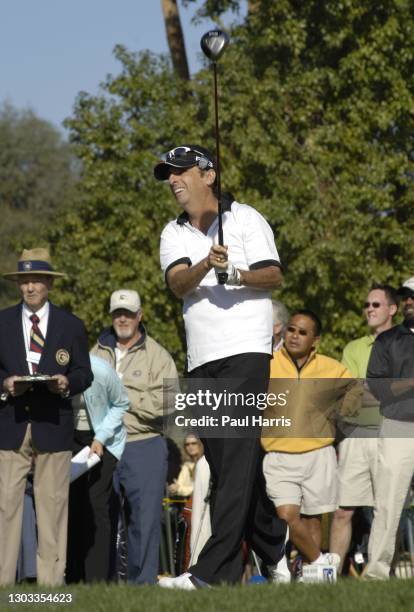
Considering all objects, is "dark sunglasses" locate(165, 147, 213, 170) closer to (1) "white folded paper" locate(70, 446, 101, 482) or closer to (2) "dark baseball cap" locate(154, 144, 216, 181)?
(2) "dark baseball cap" locate(154, 144, 216, 181)

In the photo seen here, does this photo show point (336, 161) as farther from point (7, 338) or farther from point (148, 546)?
point (7, 338)

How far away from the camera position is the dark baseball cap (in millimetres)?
7418

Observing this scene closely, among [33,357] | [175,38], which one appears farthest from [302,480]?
[175,38]

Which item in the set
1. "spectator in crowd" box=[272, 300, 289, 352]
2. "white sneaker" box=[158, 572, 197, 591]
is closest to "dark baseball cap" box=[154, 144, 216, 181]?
"white sneaker" box=[158, 572, 197, 591]

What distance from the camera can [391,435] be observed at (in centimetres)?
973

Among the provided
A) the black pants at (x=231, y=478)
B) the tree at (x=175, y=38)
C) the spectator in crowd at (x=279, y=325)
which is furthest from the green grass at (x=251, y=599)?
the tree at (x=175, y=38)

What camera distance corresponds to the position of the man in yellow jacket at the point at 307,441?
9.83 metres

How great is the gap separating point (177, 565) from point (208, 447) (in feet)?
16.4

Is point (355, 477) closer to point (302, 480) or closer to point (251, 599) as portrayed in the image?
point (302, 480)

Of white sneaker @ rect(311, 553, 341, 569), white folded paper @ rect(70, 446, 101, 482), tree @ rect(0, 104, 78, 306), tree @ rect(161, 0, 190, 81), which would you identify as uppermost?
tree @ rect(0, 104, 78, 306)

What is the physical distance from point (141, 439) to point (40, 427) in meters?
2.53

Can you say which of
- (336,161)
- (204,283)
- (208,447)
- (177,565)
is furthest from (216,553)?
(336,161)

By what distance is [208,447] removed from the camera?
283 inches

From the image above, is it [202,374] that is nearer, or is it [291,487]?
[202,374]
